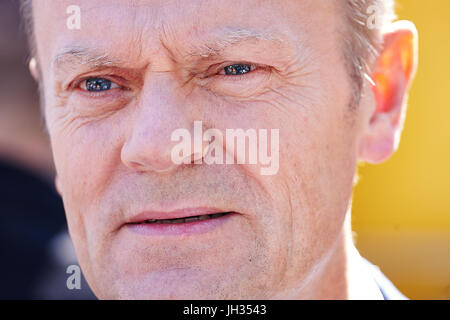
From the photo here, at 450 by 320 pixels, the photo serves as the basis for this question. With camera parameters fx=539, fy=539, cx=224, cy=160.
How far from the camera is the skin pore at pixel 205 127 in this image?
4.75ft

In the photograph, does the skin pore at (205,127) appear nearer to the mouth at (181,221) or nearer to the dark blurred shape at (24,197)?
the mouth at (181,221)

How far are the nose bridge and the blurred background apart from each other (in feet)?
6.01

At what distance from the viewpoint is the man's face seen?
145cm

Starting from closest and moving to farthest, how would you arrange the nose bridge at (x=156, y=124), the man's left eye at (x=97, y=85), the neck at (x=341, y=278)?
the nose bridge at (x=156, y=124) → the man's left eye at (x=97, y=85) → the neck at (x=341, y=278)

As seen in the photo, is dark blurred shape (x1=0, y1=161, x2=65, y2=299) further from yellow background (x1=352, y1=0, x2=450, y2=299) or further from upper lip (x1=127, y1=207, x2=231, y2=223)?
upper lip (x1=127, y1=207, x2=231, y2=223)

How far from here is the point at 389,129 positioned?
72.7 inches

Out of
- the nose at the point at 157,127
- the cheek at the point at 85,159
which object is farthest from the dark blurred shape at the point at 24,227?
the nose at the point at 157,127

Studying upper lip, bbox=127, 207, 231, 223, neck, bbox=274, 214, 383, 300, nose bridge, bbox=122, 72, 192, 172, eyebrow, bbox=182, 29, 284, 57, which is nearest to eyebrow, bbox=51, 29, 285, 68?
eyebrow, bbox=182, 29, 284, 57

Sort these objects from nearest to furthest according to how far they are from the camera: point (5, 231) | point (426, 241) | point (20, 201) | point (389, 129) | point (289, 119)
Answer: point (289, 119) < point (389, 129) < point (426, 241) < point (5, 231) < point (20, 201)

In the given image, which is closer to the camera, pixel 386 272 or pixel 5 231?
pixel 386 272

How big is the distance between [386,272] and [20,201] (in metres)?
2.52

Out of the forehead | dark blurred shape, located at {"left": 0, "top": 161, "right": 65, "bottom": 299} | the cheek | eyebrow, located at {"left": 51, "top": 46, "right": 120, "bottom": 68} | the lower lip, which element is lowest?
dark blurred shape, located at {"left": 0, "top": 161, "right": 65, "bottom": 299}
